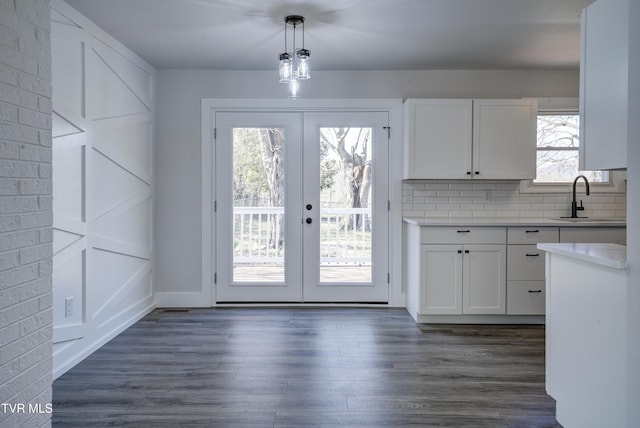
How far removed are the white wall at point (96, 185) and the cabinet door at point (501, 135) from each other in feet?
10.2

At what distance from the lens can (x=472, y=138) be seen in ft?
14.1

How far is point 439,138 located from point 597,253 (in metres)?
2.49

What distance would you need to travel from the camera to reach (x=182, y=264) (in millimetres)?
4613

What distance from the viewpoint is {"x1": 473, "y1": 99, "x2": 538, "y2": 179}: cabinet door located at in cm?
430

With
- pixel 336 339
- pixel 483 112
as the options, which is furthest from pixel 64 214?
pixel 483 112

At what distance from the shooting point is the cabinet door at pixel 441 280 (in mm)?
4043

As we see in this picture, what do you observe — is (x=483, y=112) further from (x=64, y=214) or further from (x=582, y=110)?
(x=64, y=214)

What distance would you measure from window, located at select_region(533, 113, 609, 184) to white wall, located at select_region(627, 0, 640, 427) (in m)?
3.05

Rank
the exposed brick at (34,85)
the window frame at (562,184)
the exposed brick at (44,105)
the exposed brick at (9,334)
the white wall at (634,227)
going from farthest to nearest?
1. the window frame at (562,184)
2. the exposed brick at (44,105)
3. the exposed brick at (34,85)
4. the exposed brick at (9,334)
5. the white wall at (634,227)

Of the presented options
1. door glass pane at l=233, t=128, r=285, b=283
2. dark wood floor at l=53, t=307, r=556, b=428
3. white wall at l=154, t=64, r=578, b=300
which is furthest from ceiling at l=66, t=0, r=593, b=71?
dark wood floor at l=53, t=307, r=556, b=428

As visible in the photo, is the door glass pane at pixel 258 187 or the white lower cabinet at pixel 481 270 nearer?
the white lower cabinet at pixel 481 270

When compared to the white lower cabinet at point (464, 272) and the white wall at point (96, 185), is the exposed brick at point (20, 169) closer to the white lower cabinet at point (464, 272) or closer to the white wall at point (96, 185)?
the white wall at point (96, 185)

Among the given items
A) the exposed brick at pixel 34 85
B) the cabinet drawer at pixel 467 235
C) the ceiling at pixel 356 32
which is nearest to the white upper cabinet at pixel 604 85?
the ceiling at pixel 356 32

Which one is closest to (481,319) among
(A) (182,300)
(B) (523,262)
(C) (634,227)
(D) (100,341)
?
A: (B) (523,262)
